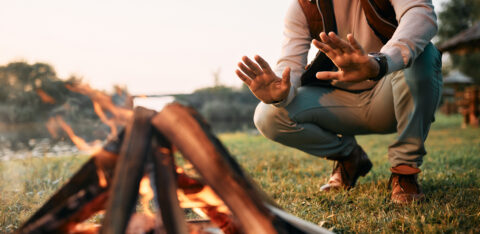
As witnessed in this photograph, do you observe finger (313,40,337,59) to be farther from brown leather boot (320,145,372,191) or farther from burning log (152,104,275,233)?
brown leather boot (320,145,372,191)

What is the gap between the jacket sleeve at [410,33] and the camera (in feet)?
5.73

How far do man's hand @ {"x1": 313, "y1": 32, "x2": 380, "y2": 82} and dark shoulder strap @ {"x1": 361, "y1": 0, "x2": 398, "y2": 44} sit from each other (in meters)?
0.70

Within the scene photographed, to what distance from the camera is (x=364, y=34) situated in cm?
235

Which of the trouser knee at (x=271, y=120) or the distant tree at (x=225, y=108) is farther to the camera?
the distant tree at (x=225, y=108)

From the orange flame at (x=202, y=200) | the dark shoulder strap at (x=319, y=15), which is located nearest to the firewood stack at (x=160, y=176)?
the orange flame at (x=202, y=200)

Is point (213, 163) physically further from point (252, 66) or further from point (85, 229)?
point (252, 66)

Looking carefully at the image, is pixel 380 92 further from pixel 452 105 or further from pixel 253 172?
pixel 452 105

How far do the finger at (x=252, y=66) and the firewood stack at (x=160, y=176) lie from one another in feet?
2.58

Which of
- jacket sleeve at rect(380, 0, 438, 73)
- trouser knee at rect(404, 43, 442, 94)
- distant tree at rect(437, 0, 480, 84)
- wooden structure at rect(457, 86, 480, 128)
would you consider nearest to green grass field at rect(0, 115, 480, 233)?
trouser knee at rect(404, 43, 442, 94)

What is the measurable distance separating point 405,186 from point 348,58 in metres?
1.11

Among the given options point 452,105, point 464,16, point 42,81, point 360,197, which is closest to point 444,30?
point 464,16

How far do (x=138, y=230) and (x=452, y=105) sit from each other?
2231 centimetres

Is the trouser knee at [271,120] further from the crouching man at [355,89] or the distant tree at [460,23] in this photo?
the distant tree at [460,23]

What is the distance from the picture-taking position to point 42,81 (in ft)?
32.3
